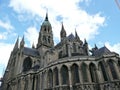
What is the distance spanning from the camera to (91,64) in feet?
81.3

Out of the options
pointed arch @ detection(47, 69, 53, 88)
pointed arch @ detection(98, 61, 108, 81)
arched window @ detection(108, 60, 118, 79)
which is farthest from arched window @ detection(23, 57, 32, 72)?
arched window @ detection(108, 60, 118, 79)

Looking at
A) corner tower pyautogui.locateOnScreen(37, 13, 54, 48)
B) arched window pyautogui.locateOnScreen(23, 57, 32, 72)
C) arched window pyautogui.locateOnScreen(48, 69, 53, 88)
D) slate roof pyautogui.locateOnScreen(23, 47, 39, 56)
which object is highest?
corner tower pyautogui.locateOnScreen(37, 13, 54, 48)

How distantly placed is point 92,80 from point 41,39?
25113 mm

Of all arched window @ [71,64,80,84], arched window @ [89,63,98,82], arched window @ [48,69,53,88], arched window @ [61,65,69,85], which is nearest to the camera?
arched window @ [71,64,80,84]

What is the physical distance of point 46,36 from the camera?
46.7 meters

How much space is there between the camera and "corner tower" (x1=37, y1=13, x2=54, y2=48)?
45119 millimetres

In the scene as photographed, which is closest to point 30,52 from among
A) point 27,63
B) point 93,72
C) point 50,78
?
point 27,63

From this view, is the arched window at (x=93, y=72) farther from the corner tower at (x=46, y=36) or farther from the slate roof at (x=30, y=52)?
the corner tower at (x=46, y=36)

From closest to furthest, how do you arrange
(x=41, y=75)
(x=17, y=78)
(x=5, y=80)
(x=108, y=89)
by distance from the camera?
(x=108, y=89), (x=41, y=75), (x=17, y=78), (x=5, y=80)

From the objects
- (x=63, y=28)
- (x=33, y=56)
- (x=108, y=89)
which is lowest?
(x=108, y=89)

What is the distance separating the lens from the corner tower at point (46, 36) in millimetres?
45119

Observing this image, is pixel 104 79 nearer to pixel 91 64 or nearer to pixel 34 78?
pixel 91 64

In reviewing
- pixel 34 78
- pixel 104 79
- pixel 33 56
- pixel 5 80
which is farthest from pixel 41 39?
pixel 104 79

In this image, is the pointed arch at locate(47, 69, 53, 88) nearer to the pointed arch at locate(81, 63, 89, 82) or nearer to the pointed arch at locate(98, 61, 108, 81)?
the pointed arch at locate(81, 63, 89, 82)
